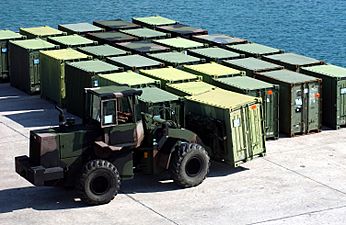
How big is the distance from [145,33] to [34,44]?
4.95m

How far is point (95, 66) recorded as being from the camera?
33156mm

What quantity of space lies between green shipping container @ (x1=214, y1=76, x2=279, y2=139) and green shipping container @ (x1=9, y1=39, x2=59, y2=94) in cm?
839

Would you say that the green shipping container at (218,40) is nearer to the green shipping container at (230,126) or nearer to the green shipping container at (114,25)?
the green shipping container at (114,25)

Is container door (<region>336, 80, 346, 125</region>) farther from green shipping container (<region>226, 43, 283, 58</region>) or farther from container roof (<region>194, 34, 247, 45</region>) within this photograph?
container roof (<region>194, 34, 247, 45</region>)

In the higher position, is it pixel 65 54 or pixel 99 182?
pixel 65 54

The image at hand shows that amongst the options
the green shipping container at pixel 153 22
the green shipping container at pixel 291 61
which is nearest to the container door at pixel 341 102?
the green shipping container at pixel 291 61

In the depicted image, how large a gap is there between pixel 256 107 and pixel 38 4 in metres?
56.3

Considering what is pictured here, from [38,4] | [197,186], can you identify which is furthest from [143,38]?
[38,4]

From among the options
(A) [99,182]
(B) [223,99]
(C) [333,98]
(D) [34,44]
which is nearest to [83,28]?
(D) [34,44]

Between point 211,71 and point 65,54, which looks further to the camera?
point 65,54

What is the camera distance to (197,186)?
26078 mm

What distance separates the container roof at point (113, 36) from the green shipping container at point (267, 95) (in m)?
8.41

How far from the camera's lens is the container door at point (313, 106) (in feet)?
103

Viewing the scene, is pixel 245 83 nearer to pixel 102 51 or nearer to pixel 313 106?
pixel 313 106
